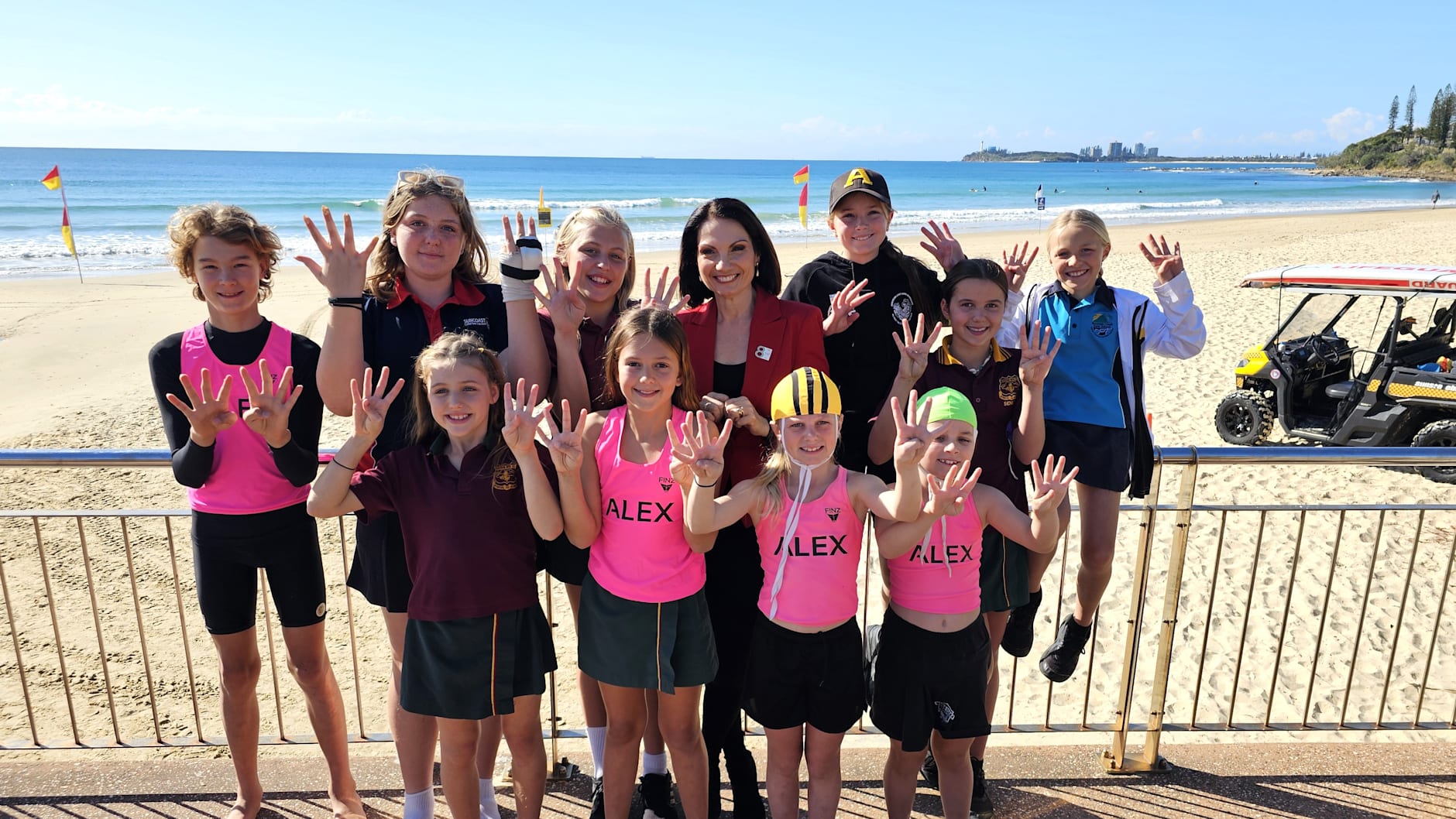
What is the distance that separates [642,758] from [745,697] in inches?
27.0

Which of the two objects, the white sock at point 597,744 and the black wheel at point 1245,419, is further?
the black wheel at point 1245,419

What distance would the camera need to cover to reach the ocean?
29750 millimetres

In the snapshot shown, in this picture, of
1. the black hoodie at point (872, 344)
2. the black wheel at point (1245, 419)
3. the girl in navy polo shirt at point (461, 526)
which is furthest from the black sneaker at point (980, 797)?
the black wheel at point (1245, 419)

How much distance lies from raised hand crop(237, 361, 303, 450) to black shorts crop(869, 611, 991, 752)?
2173mm

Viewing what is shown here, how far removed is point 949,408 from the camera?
2.86m

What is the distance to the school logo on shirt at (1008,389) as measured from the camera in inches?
127

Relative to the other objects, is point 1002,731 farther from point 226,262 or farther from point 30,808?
point 30,808

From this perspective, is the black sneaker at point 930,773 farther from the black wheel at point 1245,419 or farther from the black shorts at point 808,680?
the black wheel at point 1245,419

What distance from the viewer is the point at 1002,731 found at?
12.6 feet

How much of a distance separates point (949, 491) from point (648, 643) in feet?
3.63

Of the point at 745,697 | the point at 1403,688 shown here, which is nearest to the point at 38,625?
the point at 745,697

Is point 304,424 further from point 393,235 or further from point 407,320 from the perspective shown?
point 393,235

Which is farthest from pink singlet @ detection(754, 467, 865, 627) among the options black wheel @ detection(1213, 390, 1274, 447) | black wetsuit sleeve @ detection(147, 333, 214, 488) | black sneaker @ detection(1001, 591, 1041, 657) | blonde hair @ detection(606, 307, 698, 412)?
black wheel @ detection(1213, 390, 1274, 447)

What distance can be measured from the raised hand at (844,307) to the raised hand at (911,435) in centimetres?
66
